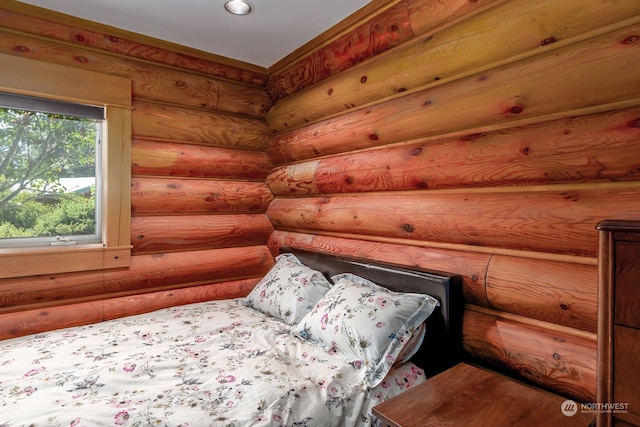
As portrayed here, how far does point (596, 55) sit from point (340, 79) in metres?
1.52

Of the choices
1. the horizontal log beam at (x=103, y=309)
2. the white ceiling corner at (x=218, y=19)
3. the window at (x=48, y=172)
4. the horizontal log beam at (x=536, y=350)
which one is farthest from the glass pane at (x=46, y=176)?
the horizontal log beam at (x=536, y=350)

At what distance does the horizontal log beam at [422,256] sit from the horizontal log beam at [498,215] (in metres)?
0.07

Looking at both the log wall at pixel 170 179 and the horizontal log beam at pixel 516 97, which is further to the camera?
the log wall at pixel 170 179

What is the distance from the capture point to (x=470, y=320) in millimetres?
1787

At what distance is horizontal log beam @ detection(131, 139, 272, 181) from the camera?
2748 mm

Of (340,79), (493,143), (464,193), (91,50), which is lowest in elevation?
(464,193)

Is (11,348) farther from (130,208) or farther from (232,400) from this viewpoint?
(232,400)

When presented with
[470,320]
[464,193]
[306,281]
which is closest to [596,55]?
[464,193]

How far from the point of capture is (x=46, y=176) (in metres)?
2.47

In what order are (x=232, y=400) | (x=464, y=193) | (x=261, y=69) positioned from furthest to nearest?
(x=261, y=69) < (x=464, y=193) < (x=232, y=400)

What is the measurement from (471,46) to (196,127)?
6.98 ft

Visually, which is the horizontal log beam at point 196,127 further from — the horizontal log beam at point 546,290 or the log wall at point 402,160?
the horizontal log beam at point 546,290

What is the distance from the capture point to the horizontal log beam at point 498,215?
4.49ft

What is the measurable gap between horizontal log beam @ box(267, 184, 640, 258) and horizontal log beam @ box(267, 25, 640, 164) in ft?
1.06
